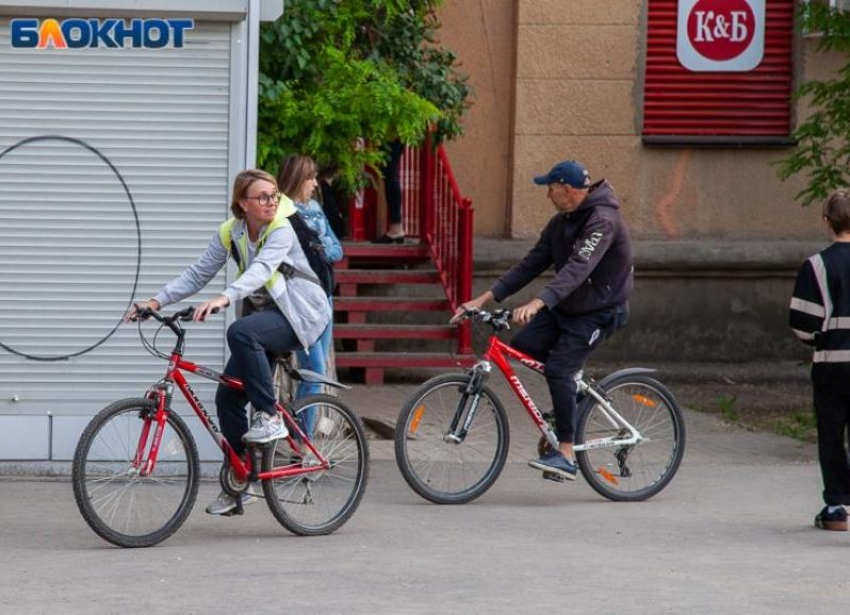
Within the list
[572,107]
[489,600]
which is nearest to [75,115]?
[489,600]

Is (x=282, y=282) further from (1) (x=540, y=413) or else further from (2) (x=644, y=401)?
(2) (x=644, y=401)

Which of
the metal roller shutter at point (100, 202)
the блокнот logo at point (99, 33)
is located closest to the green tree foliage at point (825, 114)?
the metal roller shutter at point (100, 202)

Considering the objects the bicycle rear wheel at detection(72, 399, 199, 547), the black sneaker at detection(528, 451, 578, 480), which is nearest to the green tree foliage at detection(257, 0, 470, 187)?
the black sneaker at detection(528, 451, 578, 480)

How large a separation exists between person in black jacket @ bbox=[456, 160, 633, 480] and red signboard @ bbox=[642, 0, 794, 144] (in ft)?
21.2

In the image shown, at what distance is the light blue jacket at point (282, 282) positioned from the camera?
7344mm

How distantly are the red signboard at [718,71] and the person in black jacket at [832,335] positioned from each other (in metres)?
7.22

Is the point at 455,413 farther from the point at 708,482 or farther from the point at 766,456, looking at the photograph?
the point at 766,456

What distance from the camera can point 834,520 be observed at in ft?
25.7

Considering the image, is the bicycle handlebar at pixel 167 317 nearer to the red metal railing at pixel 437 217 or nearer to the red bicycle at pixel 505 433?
the red bicycle at pixel 505 433

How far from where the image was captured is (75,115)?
28.7ft

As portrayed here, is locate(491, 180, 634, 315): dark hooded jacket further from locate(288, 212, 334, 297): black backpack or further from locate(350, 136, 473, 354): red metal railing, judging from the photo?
locate(350, 136, 473, 354): red metal railing

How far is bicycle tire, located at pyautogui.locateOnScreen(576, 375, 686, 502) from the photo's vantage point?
8.63 m

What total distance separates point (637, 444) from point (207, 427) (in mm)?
2455

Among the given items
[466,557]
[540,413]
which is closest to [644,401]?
[540,413]
